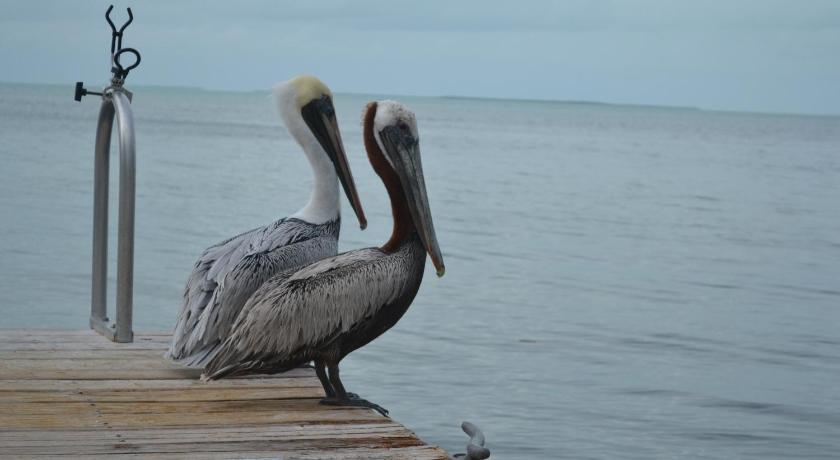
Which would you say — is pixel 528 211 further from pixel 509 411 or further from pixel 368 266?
pixel 368 266

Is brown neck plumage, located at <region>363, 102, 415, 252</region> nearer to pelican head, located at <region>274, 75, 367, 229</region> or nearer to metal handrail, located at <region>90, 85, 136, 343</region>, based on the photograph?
A: pelican head, located at <region>274, 75, 367, 229</region>

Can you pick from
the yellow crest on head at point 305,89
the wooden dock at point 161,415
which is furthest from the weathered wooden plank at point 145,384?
the yellow crest on head at point 305,89

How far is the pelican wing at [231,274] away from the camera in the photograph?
4.05 meters

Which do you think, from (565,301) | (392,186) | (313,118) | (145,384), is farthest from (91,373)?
(565,301)

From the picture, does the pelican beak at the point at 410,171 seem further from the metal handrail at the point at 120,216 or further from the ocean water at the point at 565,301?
the ocean water at the point at 565,301

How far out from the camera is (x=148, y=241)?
44.0 ft

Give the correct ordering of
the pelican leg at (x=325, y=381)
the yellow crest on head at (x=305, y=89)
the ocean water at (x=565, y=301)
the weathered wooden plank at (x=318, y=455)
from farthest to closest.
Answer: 1. the ocean water at (x=565, y=301)
2. the yellow crest on head at (x=305, y=89)
3. the pelican leg at (x=325, y=381)
4. the weathered wooden plank at (x=318, y=455)

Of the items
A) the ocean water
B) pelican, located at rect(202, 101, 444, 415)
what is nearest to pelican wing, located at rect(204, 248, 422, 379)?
pelican, located at rect(202, 101, 444, 415)

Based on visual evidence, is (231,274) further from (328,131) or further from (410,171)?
(328,131)

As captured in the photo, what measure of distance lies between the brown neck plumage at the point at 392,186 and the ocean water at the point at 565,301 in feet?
7.70

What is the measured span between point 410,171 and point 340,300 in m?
0.49

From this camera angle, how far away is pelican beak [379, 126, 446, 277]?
4039 mm

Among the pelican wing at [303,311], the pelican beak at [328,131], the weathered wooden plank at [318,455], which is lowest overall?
the weathered wooden plank at [318,455]

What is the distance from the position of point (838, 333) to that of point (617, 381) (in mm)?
2734
